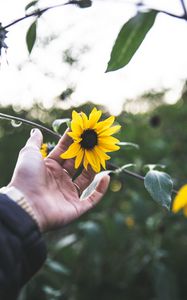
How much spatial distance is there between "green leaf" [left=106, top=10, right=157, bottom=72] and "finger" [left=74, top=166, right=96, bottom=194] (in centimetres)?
32

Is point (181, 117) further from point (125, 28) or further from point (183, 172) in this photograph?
point (125, 28)

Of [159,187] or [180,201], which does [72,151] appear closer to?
[159,187]

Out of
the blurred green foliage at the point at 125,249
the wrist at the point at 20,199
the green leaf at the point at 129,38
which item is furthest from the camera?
the blurred green foliage at the point at 125,249

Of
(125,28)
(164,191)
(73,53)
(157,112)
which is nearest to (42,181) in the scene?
(164,191)

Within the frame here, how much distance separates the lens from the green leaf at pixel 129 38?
657mm

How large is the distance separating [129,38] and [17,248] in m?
0.36

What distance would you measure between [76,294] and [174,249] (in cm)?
61

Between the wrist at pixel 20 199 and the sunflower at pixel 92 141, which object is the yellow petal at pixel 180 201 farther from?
the sunflower at pixel 92 141

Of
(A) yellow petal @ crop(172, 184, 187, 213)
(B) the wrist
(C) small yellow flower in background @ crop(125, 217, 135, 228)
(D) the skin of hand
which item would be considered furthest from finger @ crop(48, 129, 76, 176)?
(C) small yellow flower in background @ crop(125, 217, 135, 228)

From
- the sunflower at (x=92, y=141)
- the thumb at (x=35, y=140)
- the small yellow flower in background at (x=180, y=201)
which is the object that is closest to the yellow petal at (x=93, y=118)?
the sunflower at (x=92, y=141)

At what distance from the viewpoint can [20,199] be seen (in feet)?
2.61

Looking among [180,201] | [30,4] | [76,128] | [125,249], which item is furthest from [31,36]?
[125,249]

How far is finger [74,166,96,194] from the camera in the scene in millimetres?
968

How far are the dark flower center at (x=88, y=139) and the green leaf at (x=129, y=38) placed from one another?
0.25 m
